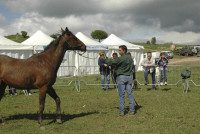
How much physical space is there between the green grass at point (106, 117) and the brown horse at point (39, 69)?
697 mm

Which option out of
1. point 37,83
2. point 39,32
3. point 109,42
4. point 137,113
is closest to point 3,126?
point 37,83

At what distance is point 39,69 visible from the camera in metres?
5.71

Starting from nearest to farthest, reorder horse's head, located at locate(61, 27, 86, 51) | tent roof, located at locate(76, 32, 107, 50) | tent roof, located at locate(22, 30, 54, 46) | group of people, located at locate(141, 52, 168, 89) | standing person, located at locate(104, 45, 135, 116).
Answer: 1. horse's head, located at locate(61, 27, 86, 51)
2. standing person, located at locate(104, 45, 135, 116)
3. group of people, located at locate(141, 52, 168, 89)
4. tent roof, located at locate(22, 30, 54, 46)
5. tent roof, located at locate(76, 32, 107, 50)

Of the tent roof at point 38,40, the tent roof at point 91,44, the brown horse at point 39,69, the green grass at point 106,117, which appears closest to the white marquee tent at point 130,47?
the tent roof at point 91,44

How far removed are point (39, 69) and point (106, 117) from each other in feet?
8.67

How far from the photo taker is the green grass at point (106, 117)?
5590 mm

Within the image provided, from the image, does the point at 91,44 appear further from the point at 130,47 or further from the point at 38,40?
the point at 38,40

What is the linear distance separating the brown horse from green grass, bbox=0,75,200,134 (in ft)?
2.29

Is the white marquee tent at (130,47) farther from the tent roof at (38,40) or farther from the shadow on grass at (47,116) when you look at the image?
the shadow on grass at (47,116)

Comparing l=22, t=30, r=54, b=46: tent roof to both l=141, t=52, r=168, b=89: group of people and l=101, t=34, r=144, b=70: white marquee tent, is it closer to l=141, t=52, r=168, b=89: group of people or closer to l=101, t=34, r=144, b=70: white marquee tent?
l=101, t=34, r=144, b=70: white marquee tent

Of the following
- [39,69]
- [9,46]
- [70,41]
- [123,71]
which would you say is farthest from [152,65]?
[9,46]

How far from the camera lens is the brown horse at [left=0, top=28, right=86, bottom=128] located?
18.7 feet

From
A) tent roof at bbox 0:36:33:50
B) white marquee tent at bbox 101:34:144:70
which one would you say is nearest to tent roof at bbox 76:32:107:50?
white marquee tent at bbox 101:34:144:70

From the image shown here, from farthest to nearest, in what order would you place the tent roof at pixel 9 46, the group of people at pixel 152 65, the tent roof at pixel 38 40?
the tent roof at pixel 38 40, the tent roof at pixel 9 46, the group of people at pixel 152 65
